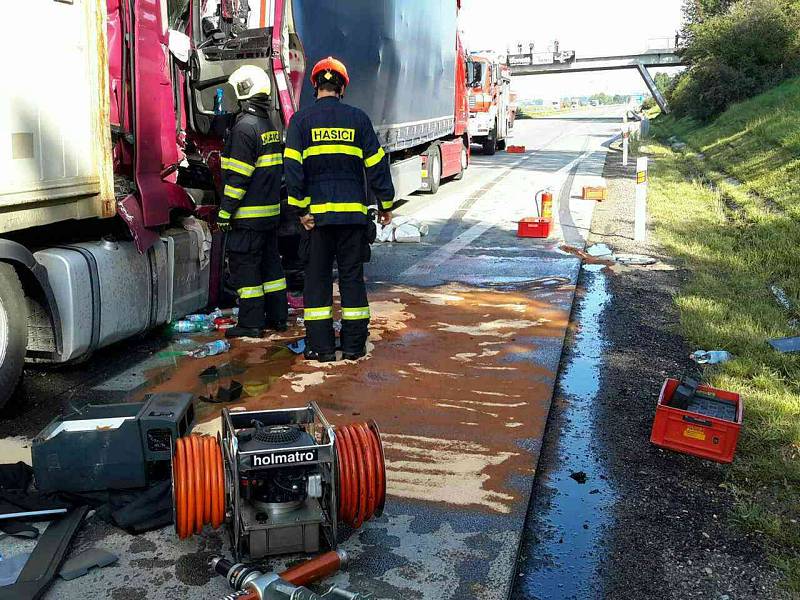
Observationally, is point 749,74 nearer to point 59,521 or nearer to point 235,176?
point 235,176

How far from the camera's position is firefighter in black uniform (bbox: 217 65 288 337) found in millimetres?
5586

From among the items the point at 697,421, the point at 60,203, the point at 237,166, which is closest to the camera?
the point at 697,421

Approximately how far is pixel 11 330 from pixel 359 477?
2.37 metres

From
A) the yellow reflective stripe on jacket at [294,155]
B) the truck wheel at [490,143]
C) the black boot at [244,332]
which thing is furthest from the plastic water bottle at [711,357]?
the truck wheel at [490,143]

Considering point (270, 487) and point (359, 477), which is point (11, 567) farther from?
point (359, 477)

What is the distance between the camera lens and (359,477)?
3.05 metres

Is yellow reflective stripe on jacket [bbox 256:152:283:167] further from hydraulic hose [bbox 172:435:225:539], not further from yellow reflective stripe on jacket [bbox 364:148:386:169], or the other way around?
hydraulic hose [bbox 172:435:225:539]

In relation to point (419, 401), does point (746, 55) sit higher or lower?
higher

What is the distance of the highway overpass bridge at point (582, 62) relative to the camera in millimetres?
57031

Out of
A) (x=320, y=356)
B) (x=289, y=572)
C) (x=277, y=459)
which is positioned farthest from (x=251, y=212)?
(x=289, y=572)

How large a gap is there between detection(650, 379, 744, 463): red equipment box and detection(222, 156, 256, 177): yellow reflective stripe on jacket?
3.19m

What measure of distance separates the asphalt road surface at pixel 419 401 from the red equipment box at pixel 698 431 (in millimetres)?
637

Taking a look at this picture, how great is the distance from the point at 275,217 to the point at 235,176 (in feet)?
1.49

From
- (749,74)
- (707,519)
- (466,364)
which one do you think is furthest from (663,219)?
(749,74)
